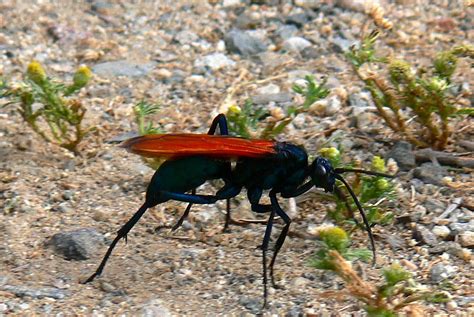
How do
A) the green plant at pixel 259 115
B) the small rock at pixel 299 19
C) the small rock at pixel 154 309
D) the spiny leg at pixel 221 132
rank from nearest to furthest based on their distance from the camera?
the small rock at pixel 154 309 → the spiny leg at pixel 221 132 → the green plant at pixel 259 115 → the small rock at pixel 299 19

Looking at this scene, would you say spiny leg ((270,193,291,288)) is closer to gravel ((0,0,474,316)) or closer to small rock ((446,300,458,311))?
gravel ((0,0,474,316))

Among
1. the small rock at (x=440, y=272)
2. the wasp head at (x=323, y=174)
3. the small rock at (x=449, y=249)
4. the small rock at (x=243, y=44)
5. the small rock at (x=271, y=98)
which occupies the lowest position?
the small rock at (x=440, y=272)

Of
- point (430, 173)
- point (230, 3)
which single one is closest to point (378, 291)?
point (430, 173)

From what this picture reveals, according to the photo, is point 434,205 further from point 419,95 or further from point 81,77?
point 81,77

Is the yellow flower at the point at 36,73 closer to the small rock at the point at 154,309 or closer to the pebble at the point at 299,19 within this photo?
the small rock at the point at 154,309

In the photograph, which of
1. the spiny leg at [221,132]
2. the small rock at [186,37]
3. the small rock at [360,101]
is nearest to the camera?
the spiny leg at [221,132]

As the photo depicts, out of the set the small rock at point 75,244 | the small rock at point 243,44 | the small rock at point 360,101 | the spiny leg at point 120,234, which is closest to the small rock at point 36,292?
the spiny leg at point 120,234

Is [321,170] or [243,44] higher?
[243,44]
